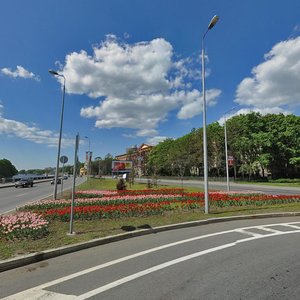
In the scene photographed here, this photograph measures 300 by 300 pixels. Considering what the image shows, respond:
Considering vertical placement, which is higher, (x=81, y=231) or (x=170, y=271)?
(x=81, y=231)

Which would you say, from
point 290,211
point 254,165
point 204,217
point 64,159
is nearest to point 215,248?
point 204,217

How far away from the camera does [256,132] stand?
188ft

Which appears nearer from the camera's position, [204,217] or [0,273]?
[0,273]

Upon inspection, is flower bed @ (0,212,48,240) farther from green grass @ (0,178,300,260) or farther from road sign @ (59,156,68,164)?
road sign @ (59,156,68,164)

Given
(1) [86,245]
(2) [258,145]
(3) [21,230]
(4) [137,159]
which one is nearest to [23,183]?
(4) [137,159]

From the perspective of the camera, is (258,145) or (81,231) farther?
(258,145)

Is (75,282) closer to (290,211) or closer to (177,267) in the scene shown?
(177,267)

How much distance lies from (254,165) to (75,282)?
55.1 meters

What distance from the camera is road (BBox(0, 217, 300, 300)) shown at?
13.6ft

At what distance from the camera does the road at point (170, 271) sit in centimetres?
413

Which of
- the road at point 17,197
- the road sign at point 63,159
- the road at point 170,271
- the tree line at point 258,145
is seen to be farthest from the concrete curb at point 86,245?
the tree line at point 258,145

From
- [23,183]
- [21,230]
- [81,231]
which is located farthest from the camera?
[23,183]

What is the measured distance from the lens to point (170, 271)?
501 cm

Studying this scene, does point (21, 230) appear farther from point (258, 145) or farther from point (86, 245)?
point (258, 145)
